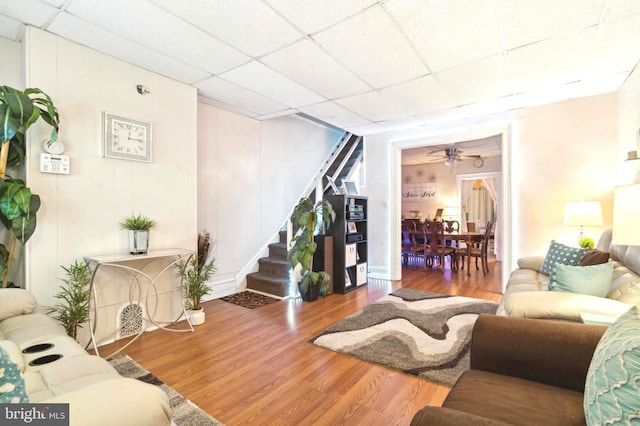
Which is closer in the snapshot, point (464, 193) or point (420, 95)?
point (420, 95)

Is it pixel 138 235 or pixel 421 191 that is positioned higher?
pixel 421 191

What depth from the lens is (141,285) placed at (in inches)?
119

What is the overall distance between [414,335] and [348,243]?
1921mm

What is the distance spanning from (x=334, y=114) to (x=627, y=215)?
11.5 feet

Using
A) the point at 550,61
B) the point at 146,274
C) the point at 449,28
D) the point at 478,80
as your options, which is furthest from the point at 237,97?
the point at 550,61

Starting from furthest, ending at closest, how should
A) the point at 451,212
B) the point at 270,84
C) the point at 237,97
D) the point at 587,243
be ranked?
the point at 451,212 < the point at 237,97 < the point at 587,243 < the point at 270,84

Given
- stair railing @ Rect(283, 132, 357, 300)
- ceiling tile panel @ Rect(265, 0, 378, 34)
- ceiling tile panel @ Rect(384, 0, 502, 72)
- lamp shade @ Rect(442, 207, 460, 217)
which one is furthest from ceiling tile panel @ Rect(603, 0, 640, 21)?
lamp shade @ Rect(442, 207, 460, 217)

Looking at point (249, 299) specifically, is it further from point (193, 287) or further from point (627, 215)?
point (627, 215)

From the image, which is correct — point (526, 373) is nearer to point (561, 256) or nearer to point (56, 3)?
point (561, 256)

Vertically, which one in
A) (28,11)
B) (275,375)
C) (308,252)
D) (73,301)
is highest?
(28,11)

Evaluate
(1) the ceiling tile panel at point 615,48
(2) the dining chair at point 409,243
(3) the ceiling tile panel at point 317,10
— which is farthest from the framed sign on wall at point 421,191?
(3) the ceiling tile panel at point 317,10

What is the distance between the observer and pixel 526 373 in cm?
135

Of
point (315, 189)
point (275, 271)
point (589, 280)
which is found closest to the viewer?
point (589, 280)

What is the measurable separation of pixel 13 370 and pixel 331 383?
1777 millimetres
